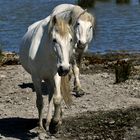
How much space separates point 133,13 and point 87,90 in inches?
781

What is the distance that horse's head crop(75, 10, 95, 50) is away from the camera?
37.4 ft

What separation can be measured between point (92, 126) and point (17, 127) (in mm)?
1232

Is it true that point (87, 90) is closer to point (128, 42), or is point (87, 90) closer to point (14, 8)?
point (128, 42)

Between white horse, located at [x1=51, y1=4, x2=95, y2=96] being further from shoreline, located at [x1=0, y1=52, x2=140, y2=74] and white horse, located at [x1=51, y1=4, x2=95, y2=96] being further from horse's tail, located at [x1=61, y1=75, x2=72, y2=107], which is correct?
horse's tail, located at [x1=61, y1=75, x2=72, y2=107]

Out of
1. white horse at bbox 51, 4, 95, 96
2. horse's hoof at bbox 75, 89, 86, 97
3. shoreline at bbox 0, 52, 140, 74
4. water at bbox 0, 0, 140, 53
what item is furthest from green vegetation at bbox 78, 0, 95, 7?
horse's hoof at bbox 75, 89, 86, 97

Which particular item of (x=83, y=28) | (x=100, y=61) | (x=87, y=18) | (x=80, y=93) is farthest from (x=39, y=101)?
(x=100, y=61)

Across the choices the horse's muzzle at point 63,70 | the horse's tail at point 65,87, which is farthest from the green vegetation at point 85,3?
the horse's muzzle at point 63,70

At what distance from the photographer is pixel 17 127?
364 inches

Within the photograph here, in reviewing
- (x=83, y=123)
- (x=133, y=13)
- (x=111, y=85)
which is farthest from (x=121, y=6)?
(x=83, y=123)

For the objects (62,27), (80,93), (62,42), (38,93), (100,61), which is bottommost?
(100,61)

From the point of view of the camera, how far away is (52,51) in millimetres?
8008

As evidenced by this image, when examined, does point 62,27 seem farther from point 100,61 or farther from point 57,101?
point 100,61

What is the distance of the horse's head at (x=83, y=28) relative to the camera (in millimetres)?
11391

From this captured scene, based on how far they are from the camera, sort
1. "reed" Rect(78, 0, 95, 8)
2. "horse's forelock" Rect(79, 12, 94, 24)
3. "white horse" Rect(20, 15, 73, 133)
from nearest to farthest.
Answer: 1. "white horse" Rect(20, 15, 73, 133)
2. "horse's forelock" Rect(79, 12, 94, 24)
3. "reed" Rect(78, 0, 95, 8)
